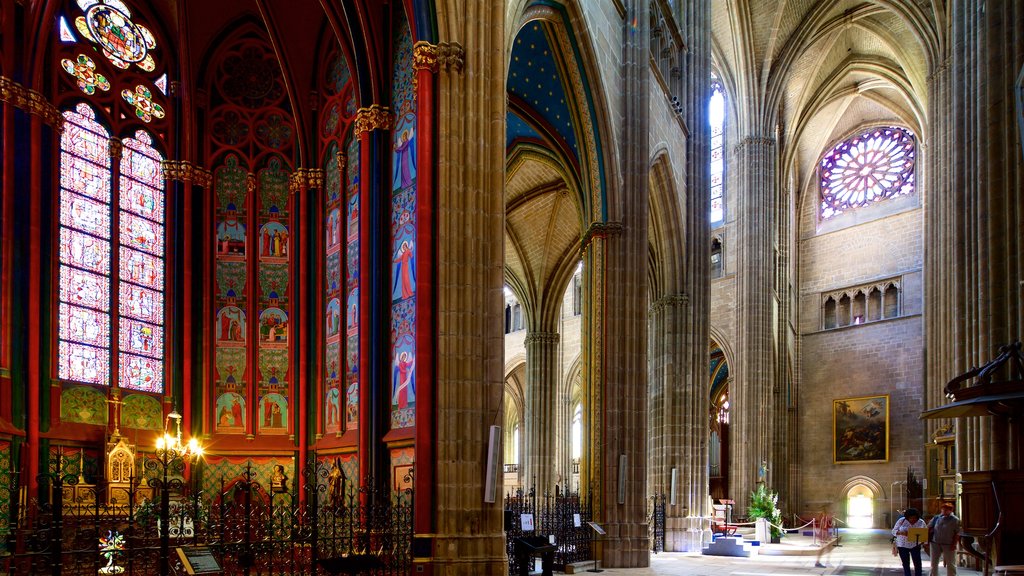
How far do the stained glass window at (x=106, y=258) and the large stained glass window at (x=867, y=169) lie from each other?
1276 inches

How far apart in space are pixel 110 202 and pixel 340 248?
14.9 ft

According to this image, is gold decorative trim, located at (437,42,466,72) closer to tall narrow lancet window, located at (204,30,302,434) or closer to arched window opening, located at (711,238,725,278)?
tall narrow lancet window, located at (204,30,302,434)

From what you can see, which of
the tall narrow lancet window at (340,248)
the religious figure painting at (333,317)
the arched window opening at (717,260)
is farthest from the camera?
the arched window opening at (717,260)

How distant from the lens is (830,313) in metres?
39.4

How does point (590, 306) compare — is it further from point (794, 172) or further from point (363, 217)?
point (794, 172)

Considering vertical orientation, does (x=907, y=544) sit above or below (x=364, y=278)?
below

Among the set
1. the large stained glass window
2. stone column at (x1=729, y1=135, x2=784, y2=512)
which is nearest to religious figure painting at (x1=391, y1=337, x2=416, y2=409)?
stone column at (x1=729, y1=135, x2=784, y2=512)

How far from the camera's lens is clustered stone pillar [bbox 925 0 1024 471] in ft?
41.7

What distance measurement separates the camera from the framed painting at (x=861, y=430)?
36.6 m

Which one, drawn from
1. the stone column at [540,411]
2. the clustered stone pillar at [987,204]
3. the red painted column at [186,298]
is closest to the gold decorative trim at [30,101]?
the red painted column at [186,298]

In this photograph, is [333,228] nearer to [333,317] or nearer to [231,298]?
[333,317]

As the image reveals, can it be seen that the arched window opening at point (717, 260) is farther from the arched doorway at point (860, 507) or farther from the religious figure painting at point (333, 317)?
the religious figure painting at point (333, 317)

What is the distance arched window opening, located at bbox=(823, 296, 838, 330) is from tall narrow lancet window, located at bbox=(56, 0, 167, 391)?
31.1 meters

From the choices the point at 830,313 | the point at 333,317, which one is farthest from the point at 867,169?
the point at 333,317
